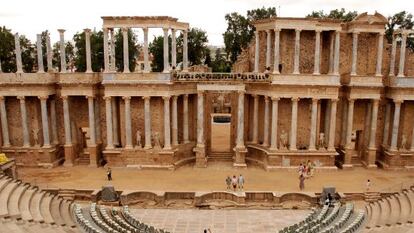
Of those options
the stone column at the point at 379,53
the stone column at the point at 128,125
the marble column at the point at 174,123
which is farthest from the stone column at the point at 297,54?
the stone column at the point at 128,125

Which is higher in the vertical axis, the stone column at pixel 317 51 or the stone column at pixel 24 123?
the stone column at pixel 317 51

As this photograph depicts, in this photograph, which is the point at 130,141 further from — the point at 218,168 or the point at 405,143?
the point at 405,143

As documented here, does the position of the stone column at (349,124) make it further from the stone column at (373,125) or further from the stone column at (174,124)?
the stone column at (174,124)

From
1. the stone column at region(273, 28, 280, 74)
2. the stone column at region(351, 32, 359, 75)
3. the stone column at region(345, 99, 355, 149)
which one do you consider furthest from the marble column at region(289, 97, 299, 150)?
the stone column at region(351, 32, 359, 75)

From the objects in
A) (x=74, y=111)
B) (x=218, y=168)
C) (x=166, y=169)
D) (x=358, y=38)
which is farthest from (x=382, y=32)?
(x=74, y=111)

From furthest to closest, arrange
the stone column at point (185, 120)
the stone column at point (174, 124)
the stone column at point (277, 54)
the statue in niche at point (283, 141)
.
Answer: the stone column at point (185, 120) < the stone column at point (174, 124) < the statue in niche at point (283, 141) < the stone column at point (277, 54)

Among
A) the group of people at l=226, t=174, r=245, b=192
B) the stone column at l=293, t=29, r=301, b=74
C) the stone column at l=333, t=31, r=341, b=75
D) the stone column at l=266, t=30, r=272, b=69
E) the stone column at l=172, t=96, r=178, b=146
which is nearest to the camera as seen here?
the group of people at l=226, t=174, r=245, b=192

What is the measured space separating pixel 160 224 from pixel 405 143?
21208 millimetres

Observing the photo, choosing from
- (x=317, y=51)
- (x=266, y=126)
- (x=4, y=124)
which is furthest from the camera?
(x=266, y=126)

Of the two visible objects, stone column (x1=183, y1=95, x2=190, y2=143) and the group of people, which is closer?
the group of people

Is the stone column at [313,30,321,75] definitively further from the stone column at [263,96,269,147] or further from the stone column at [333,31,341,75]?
the stone column at [263,96,269,147]

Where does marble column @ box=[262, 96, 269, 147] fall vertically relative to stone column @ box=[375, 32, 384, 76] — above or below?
below

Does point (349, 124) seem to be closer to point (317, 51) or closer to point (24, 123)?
point (317, 51)

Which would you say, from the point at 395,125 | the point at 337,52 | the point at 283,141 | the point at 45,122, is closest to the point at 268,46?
the point at 337,52
